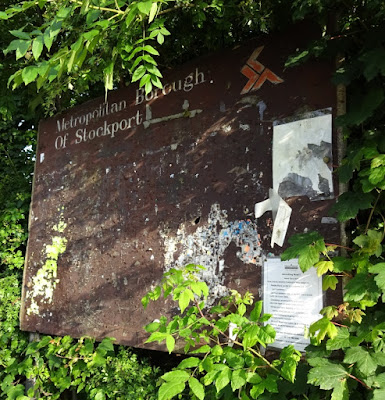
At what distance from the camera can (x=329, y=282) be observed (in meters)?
1.99

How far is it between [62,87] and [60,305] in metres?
1.60

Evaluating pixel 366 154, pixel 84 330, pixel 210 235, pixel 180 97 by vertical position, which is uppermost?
pixel 180 97

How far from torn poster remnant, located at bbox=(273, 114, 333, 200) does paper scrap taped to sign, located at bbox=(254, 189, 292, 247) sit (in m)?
0.04

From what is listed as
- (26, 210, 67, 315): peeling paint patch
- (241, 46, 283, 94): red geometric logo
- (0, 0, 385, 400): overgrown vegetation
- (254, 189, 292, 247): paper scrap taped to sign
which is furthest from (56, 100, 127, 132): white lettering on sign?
(254, 189, 292, 247): paper scrap taped to sign

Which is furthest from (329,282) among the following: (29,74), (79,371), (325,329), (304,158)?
(79,371)

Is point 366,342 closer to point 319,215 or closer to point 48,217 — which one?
point 319,215

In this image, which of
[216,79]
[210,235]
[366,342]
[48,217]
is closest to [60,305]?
[48,217]

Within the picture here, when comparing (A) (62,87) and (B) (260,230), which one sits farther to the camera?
(A) (62,87)

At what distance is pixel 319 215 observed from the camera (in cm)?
223

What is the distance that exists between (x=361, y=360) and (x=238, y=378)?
481 mm

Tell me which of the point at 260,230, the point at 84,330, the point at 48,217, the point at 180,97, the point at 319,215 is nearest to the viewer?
the point at 319,215

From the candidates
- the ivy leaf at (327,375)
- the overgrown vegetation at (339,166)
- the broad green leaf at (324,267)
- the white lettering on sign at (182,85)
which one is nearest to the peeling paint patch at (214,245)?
the overgrown vegetation at (339,166)

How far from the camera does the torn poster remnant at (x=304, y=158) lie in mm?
2252

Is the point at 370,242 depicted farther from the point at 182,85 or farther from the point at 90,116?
the point at 90,116
